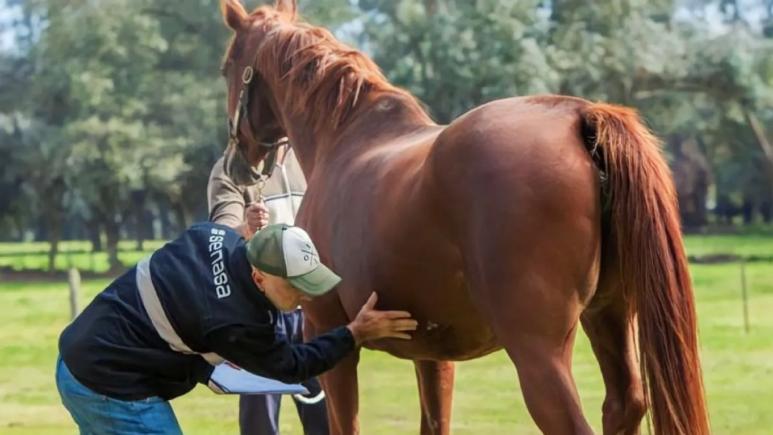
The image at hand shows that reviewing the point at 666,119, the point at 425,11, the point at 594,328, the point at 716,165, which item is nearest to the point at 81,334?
the point at 594,328

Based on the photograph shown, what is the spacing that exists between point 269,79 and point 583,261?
234cm

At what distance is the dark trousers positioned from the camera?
214 inches

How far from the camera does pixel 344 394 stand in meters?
4.32

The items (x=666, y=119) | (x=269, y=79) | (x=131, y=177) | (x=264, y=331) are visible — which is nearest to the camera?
(x=264, y=331)

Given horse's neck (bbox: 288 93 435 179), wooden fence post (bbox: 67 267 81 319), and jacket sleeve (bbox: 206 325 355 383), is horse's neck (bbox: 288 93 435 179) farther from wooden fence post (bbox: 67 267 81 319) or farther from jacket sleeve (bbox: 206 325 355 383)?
wooden fence post (bbox: 67 267 81 319)

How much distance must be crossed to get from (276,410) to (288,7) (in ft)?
7.05

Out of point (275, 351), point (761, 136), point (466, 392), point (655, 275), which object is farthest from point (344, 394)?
point (761, 136)

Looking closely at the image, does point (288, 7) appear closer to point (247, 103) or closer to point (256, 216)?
point (247, 103)

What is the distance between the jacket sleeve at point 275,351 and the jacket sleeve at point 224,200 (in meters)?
1.99

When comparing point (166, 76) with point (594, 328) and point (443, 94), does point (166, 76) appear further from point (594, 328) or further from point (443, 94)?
point (594, 328)

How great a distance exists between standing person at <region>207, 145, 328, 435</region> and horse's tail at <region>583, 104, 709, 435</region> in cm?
225

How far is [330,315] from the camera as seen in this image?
424cm

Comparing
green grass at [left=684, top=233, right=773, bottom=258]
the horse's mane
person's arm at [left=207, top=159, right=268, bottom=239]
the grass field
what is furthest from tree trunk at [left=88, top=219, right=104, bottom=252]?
the horse's mane

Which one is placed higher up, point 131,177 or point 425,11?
point 425,11
